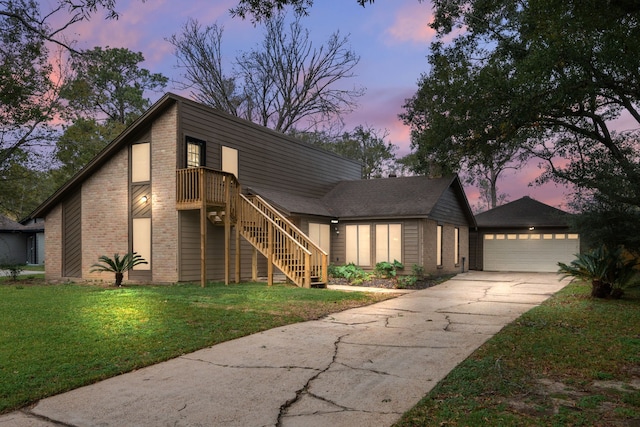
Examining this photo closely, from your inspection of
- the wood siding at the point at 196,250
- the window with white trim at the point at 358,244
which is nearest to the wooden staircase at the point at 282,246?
the wood siding at the point at 196,250

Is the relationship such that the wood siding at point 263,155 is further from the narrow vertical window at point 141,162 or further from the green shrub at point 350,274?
the green shrub at point 350,274

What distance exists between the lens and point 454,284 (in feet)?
52.7

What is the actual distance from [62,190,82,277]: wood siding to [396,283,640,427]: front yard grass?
47.2ft

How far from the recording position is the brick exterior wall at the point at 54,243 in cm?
1683

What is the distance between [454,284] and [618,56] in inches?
345

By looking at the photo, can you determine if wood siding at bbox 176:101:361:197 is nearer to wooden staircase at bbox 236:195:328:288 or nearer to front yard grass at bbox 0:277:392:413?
wooden staircase at bbox 236:195:328:288

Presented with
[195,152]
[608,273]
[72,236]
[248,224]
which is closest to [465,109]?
[608,273]

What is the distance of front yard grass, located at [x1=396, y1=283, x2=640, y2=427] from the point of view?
378cm

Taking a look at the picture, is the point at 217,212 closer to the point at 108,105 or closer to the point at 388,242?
the point at 388,242

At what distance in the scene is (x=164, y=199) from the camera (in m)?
14.7

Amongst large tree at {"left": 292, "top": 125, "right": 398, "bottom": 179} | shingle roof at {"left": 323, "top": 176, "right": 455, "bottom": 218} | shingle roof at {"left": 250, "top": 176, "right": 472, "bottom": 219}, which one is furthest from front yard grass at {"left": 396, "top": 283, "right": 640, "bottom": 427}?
large tree at {"left": 292, "top": 125, "right": 398, "bottom": 179}

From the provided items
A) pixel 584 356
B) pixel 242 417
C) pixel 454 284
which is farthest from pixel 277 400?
pixel 454 284

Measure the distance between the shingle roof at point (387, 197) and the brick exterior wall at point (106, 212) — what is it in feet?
25.5

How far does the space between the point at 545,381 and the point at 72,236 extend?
634 inches
